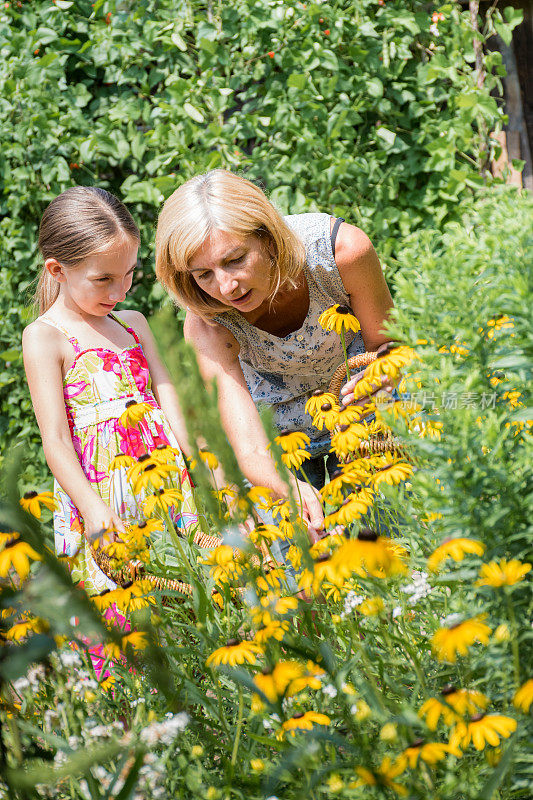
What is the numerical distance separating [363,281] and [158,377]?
2.63ft

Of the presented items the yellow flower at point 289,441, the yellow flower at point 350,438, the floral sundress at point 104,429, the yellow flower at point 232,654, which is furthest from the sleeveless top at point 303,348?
the yellow flower at point 232,654

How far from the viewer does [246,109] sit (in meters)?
3.48

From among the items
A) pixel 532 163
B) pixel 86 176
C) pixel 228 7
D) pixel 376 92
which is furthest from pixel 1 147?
pixel 532 163

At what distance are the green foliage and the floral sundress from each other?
0.98m

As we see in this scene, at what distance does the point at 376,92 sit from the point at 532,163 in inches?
46.2

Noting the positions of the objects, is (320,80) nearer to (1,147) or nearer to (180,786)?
(1,147)

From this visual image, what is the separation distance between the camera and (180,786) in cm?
109

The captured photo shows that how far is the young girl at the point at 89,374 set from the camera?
7.74 feet

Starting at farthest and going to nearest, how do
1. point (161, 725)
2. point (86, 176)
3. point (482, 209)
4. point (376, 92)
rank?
point (86, 176), point (376, 92), point (482, 209), point (161, 725)

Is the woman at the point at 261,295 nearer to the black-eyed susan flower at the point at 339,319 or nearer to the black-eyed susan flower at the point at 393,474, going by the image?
the black-eyed susan flower at the point at 339,319

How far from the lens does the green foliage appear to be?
335cm

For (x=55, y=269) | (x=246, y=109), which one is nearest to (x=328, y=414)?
(x=55, y=269)

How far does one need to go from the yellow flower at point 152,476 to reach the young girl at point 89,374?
2.78 ft

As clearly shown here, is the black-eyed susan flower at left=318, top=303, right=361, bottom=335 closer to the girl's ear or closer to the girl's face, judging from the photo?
the girl's face
